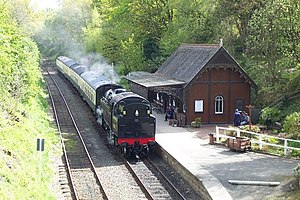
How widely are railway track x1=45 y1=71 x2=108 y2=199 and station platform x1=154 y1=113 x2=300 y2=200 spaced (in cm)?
360

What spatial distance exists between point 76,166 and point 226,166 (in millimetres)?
6524

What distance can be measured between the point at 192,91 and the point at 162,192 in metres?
12.4

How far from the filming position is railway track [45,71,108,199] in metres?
17.9

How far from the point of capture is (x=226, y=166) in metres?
20.0

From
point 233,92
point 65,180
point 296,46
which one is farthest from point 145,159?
point 296,46

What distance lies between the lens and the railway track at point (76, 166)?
1789cm

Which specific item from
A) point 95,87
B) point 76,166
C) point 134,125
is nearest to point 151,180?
point 76,166

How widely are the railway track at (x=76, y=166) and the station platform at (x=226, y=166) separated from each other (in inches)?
142

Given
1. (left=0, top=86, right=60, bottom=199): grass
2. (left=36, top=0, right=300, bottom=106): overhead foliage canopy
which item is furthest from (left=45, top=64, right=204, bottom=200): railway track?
(left=36, top=0, right=300, bottom=106): overhead foliage canopy

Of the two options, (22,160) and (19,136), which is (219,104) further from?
A: (22,160)

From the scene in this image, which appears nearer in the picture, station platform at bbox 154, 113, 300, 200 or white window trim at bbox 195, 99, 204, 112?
station platform at bbox 154, 113, 300, 200

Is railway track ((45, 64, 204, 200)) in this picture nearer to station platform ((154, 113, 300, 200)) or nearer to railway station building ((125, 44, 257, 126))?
station platform ((154, 113, 300, 200))

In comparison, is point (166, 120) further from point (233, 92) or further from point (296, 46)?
point (296, 46)

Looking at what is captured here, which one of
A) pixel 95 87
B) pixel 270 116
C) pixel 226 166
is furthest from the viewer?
pixel 95 87
